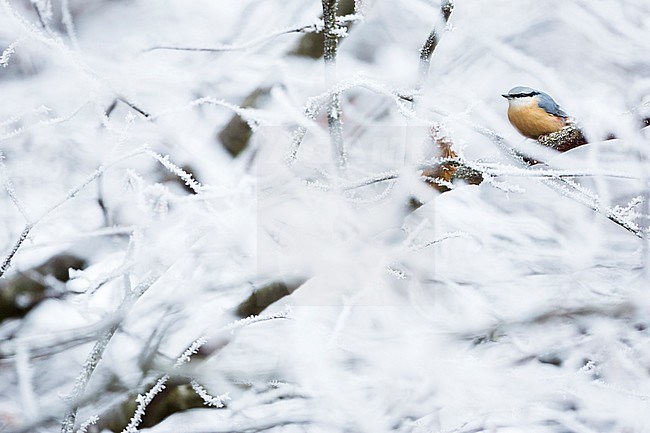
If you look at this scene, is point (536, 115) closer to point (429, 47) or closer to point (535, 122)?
point (535, 122)

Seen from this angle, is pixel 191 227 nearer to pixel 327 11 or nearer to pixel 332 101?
pixel 332 101

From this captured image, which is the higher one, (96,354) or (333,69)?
(333,69)

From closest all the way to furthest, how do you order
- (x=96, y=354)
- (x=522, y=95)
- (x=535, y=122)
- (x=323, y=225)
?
(x=96, y=354) → (x=323, y=225) → (x=535, y=122) → (x=522, y=95)

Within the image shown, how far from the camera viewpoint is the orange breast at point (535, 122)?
1.65 metres

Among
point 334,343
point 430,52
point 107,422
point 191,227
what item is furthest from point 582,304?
point 107,422

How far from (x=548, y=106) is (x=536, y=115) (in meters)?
0.06

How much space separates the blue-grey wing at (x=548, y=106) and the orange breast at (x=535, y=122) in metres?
0.02

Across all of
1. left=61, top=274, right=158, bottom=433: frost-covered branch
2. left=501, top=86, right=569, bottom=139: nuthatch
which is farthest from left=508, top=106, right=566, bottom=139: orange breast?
left=61, top=274, right=158, bottom=433: frost-covered branch

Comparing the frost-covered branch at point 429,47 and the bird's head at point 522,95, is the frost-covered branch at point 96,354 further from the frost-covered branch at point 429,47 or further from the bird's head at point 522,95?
the bird's head at point 522,95

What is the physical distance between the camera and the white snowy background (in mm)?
1304

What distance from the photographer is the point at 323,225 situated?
150 cm

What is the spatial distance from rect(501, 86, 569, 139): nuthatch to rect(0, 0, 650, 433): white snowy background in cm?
10

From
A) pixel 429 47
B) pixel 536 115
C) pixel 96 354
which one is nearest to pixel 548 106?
pixel 536 115

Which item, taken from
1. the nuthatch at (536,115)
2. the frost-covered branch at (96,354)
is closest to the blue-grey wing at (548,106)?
the nuthatch at (536,115)
